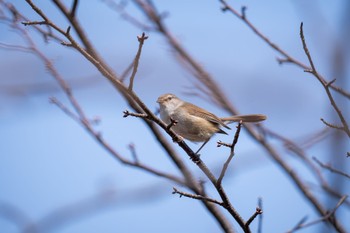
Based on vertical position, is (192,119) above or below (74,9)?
below

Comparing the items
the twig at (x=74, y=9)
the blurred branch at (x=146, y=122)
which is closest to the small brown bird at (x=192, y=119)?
the blurred branch at (x=146, y=122)

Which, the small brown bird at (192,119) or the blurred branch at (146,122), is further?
the small brown bird at (192,119)

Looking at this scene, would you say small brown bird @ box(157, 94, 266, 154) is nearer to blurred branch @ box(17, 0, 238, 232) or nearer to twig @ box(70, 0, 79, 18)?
blurred branch @ box(17, 0, 238, 232)

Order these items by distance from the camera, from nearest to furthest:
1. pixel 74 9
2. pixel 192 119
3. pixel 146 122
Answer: pixel 74 9 < pixel 146 122 < pixel 192 119

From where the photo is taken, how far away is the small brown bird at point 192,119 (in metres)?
4.62

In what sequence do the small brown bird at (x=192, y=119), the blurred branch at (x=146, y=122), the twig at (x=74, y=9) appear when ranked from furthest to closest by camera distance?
the small brown bird at (x=192, y=119)
the twig at (x=74, y=9)
the blurred branch at (x=146, y=122)

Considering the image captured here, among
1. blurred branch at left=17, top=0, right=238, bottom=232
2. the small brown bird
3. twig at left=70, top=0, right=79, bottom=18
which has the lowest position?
blurred branch at left=17, top=0, right=238, bottom=232

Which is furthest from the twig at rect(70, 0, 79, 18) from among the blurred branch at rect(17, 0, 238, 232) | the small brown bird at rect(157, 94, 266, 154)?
the small brown bird at rect(157, 94, 266, 154)

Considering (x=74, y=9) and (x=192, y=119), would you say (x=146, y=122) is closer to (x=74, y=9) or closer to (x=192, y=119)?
(x=192, y=119)

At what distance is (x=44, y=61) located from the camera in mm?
3453

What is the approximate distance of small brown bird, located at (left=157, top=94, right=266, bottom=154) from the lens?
4623 mm

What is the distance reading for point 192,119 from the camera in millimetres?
4664

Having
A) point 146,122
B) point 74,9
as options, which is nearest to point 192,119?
point 146,122

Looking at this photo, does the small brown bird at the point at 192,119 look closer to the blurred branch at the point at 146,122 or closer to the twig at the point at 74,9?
the blurred branch at the point at 146,122
